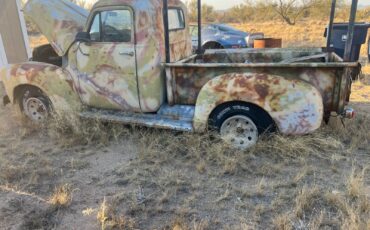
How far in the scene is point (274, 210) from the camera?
3.07 m

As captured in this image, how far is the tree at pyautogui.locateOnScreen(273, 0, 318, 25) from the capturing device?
2606 centimetres

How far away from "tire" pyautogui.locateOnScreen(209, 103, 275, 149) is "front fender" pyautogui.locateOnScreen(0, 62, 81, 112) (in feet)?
7.61

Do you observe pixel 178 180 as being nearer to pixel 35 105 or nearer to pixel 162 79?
pixel 162 79

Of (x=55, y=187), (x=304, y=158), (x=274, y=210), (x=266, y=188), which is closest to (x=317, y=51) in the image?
(x=304, y=158)

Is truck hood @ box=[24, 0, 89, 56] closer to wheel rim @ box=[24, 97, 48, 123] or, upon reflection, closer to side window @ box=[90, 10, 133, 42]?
side window @ box=[90, 10, 133, 42]

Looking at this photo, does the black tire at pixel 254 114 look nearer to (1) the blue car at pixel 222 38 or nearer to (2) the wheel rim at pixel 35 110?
(2) the wheel rim at pixel 35 110

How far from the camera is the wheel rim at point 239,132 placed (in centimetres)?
418

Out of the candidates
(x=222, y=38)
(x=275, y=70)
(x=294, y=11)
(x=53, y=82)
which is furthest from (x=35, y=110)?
(x=294, y=11)

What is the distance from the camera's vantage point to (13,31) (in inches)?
369

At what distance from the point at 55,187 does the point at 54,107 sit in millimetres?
1988

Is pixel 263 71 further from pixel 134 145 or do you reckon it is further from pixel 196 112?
pixel 134 145

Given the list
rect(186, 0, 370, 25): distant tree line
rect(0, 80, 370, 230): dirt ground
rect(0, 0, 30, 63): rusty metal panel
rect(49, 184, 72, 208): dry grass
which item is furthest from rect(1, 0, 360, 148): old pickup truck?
rect(186, 0, 370, 25): distant tree line

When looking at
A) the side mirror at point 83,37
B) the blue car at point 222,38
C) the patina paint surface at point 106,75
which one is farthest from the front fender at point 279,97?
the blue car at point 222,38

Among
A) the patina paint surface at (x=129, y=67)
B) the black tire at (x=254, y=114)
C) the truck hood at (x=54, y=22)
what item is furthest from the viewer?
the truck hood at (x=54, y=22)
